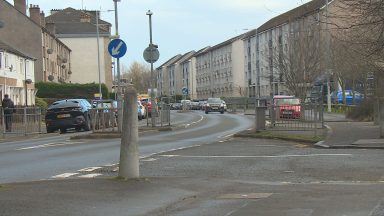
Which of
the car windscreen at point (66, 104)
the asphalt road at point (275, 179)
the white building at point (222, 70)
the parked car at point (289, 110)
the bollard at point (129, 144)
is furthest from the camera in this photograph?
the white building at point (222, 70)

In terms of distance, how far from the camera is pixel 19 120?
1075 inches

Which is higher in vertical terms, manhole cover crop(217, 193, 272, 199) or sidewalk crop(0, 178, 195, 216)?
sidewalk crop(0, 178, 195, 216)

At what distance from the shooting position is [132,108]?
33.1 ft

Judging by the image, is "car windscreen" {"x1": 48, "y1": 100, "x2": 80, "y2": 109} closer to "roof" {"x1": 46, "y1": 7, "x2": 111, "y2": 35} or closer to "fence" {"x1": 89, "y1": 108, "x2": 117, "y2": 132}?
"fence" {"x1": 89, "y1": 108, "x2": 117, "y2": 132}

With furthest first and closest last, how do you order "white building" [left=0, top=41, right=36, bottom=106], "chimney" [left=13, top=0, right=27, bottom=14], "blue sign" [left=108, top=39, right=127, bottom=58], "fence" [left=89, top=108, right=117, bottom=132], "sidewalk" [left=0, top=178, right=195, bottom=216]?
1. "chimney" [left=13, top=0, right=27, bottom=14]
2. "white building" [left=0, top=41, right=36, bottom=106]
3. "fence" [left=89, top=108, right=117, bottom=132]
4. "blue sign" [left=108, top=39, right=127, bottom=58]
5. "sidewalk" [left=0, top=178, right=195, bottom=216]

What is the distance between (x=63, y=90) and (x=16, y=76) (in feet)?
53.8

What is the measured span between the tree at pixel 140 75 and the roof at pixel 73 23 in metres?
35.8

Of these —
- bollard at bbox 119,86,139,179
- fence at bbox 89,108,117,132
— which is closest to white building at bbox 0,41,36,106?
fence at bbox 89,108,117,132

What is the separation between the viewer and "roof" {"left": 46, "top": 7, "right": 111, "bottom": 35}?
99312mm

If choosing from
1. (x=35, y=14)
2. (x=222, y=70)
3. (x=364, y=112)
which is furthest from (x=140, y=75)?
(x=364, y=112)

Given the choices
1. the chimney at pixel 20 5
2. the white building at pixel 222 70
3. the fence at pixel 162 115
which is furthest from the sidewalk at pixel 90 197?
the white building at pixel 222 70

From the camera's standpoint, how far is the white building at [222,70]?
120 m

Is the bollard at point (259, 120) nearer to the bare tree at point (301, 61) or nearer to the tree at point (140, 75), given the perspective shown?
the bare tree at point (301, 61)

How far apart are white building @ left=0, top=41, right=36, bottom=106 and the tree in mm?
86690
